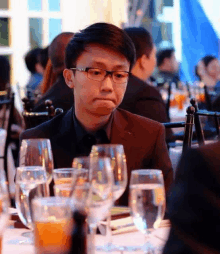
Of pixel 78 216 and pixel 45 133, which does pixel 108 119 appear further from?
pixel 78 216

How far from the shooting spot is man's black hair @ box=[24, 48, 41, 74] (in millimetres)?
8516

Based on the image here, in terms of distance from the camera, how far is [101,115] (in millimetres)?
2504

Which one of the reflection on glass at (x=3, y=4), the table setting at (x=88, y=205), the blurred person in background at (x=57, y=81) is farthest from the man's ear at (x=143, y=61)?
the reflection on glass at (x=3, y=4)

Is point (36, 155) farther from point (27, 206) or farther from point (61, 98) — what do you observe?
point (61, 98)

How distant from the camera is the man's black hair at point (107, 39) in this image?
2445 mm

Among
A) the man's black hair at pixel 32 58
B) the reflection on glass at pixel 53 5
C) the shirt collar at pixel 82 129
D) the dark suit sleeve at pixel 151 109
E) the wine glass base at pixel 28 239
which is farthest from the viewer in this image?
the reflection on glass at pixel 53 5

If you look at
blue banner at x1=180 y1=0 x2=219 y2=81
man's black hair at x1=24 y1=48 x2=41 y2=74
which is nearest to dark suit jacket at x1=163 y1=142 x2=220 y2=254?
man's black hair at x1=24 y1=48 x2=41 y2=74

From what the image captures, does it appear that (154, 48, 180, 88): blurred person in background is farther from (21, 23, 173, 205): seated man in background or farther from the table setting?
the table setting

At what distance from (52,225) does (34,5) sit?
8.35 metres

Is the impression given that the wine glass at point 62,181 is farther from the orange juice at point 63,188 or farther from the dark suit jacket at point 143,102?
the dark suit jacket at point 143,102

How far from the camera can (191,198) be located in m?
1.06

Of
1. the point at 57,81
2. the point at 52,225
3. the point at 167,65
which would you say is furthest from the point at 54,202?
the point at 167,65

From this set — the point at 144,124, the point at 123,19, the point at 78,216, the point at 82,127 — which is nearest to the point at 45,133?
the point at 82,127

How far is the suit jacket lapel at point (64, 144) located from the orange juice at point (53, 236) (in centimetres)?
127
